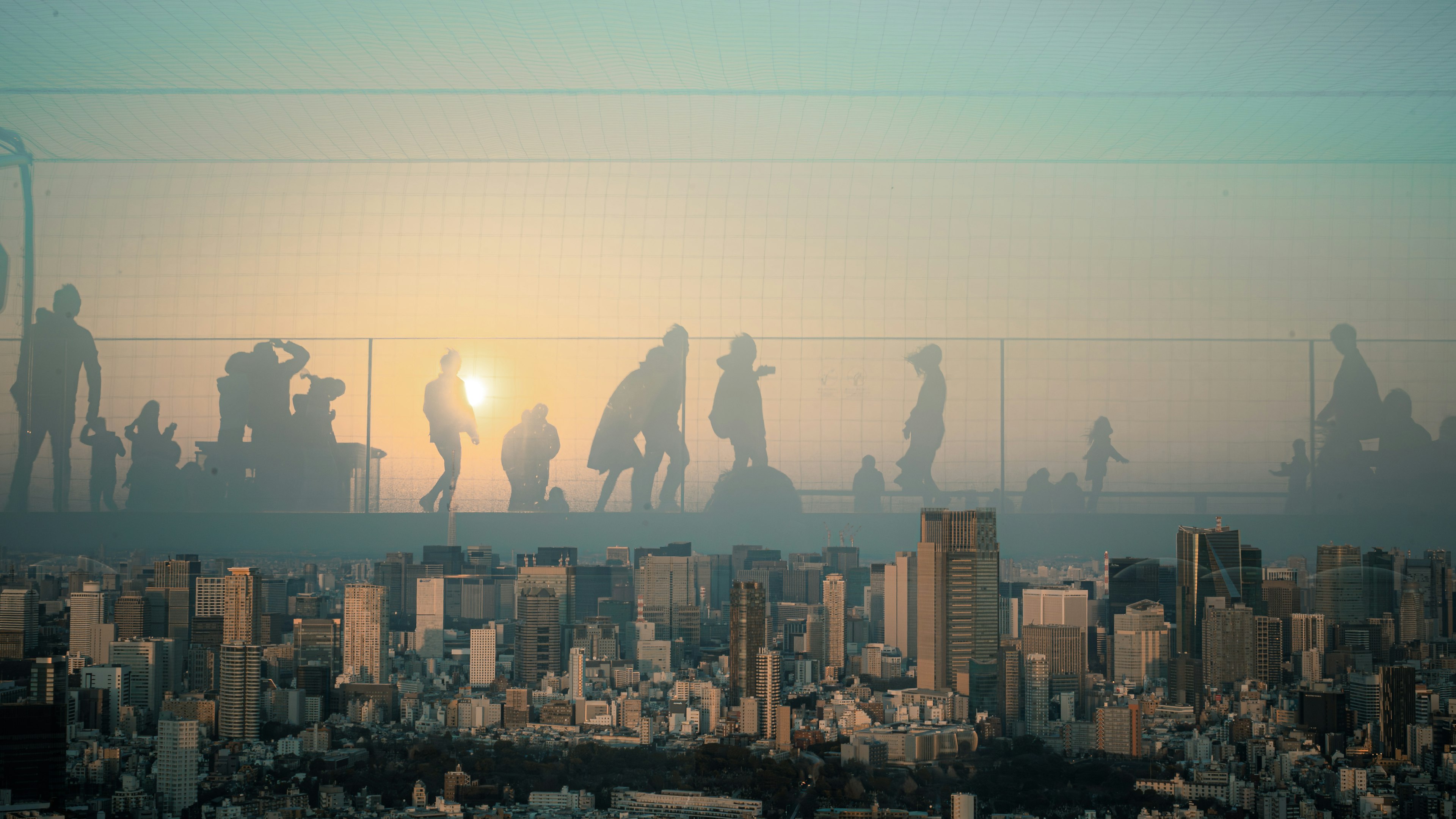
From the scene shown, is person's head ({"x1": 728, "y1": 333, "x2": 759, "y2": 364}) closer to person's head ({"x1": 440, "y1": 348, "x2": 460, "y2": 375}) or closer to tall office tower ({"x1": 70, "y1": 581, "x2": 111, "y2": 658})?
person's head ({"x1": 440, "y1": 348, "x2": 460, "y2": 375})

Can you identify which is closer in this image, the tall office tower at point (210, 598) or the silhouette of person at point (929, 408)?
the silhouette of person at point (929, 408)

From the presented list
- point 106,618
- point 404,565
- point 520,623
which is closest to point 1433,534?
point 520,623

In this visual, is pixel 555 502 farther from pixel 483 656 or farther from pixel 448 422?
pixel 483 656

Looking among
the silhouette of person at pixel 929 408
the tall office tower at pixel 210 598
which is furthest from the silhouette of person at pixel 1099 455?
the tall office tower at pixel 210 598

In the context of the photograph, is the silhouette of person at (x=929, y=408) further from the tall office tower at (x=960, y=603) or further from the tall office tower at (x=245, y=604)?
the tall office tower at (x=245, y=604)

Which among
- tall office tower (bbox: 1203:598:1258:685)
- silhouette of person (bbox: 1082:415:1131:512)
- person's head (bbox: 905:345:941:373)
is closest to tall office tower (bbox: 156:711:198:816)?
person's head (bbox: 905:345:941:373)

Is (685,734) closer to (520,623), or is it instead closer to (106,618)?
(520,623)
